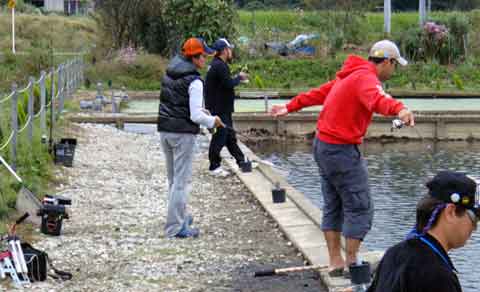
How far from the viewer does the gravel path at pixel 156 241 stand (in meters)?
6.82

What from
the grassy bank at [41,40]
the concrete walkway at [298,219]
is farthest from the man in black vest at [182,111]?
the grassy bank at [41,40]

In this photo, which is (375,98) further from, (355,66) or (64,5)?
(64,5)

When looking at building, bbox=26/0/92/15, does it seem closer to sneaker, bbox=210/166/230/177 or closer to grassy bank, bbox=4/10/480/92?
grassy bank, bbox=4/10/480/92

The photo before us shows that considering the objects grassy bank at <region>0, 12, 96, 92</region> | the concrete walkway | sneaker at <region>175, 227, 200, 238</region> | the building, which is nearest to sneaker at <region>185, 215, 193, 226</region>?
sneaker at <region>175, 227, 200, 238</region>

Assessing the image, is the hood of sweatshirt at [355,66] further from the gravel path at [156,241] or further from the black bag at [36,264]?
the black bag at [36,264]

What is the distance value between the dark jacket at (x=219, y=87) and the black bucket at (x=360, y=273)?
16.6 feet

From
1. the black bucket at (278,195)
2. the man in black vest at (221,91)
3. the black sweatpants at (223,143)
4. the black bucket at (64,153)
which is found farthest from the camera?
the black bucket at (64,153)

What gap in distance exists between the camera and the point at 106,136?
16.0m

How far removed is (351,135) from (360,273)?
902mm

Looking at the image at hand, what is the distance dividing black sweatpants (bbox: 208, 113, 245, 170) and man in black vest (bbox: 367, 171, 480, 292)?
25.7ft

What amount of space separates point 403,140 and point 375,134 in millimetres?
593

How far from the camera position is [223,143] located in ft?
37.4

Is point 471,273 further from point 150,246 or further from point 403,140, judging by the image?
point 403,140


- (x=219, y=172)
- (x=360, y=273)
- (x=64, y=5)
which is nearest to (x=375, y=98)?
(x=360, y=273)
